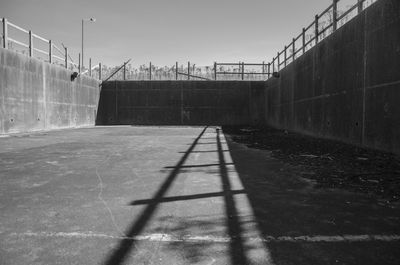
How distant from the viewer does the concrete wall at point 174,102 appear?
30375mm

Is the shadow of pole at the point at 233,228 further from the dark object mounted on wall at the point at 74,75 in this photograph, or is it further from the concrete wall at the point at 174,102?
the concrete wall at the point at 174,102

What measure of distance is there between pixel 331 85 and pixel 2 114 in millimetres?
13767

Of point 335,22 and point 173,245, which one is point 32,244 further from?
point 335,22

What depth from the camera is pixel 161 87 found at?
1196 inches

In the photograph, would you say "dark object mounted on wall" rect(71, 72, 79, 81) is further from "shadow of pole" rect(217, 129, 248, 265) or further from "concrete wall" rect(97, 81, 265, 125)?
"shadow of pole" rect(217, 129, 248, 265)

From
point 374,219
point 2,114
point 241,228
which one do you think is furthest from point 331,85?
point 2,114

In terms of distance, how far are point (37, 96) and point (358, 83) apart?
15822mm

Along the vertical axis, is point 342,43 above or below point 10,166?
above

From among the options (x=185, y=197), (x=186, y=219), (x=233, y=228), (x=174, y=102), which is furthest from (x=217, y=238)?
(x=174, y=102)

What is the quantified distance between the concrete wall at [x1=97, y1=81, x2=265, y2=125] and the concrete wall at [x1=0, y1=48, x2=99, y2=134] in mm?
3651

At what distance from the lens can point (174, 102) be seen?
100 ft

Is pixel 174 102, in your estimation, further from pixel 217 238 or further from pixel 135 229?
pixel 217 238

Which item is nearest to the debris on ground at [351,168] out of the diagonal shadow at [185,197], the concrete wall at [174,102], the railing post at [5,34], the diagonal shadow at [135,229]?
the diagonal shadow at [185,197]

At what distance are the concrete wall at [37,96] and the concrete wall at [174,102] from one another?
365 centimetres
